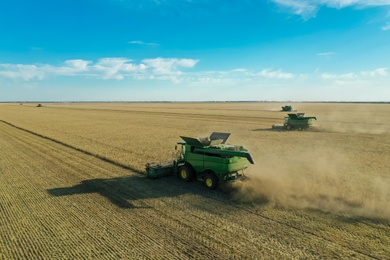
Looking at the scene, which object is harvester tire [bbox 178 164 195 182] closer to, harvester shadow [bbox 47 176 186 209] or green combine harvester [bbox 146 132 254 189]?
green combine harvester [bbox 146 132 254 189]

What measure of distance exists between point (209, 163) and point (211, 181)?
0.72m

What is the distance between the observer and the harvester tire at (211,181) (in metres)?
11.0

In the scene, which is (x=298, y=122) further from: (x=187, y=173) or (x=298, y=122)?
(x=187, y=173)

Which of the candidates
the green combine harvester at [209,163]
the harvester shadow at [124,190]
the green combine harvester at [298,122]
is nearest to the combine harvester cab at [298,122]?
the green combine harvester at [298,122]

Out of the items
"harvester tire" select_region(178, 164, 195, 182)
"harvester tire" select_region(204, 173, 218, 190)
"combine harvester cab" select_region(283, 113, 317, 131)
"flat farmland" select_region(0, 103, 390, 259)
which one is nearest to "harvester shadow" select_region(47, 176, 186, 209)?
"flat farmland" select_region(0, 103, 390, 259)

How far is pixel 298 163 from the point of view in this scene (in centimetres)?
1569

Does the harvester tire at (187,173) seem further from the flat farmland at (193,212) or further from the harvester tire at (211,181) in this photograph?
the harvester tire at (211,181)

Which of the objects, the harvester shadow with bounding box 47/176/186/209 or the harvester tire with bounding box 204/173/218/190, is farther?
the harvester tire with bounding box 204/173/218/190

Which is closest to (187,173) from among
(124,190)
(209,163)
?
(209,163)

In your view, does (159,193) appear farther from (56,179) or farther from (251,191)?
Answer: (56,179)

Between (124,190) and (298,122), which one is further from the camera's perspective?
(298,122)

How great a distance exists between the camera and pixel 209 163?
1116 centimetres

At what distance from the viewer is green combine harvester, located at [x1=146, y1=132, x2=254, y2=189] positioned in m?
10.6

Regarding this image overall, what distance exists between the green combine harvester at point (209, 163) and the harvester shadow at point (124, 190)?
91 centimetres
